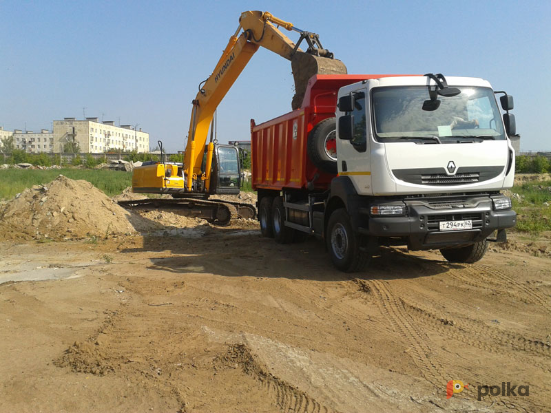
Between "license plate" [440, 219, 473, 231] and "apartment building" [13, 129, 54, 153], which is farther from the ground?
"apartment building" [13, 129, 54, 153]

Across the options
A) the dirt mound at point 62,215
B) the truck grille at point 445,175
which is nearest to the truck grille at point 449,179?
the truck grille at point 445,175

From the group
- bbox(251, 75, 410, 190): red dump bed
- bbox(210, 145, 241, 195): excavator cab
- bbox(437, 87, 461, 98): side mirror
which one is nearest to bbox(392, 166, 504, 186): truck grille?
bbox(437, 87, 461, 98): side mirror

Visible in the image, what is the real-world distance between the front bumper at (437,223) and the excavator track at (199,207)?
859 centimetres

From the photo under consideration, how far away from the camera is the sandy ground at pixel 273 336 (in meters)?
3.54

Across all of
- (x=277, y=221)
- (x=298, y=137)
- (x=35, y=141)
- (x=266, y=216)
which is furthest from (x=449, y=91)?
(x=35, y=141)

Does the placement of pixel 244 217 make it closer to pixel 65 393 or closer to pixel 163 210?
pixel 163 210

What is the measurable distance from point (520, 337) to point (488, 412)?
1.64 meters

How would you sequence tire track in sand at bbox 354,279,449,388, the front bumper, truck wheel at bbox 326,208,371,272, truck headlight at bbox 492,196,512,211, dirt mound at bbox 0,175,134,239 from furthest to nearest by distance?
dirt mound at bbox 0,175,134,239 < truck wheel at bbox 326,208,371,272 < truck headlight at bbox 492,196,512,211 < the front bumper < tire track in sand at bbox 354,279,449,388

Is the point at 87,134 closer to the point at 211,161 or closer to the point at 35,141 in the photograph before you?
the point at 35,141

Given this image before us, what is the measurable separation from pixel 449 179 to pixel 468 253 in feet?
5.93

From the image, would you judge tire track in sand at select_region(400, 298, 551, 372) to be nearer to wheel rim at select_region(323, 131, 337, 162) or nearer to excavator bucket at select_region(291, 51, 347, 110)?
wheel rim at select_region(323, 131, 337, 162)

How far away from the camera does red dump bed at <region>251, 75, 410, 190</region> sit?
27.8 feet

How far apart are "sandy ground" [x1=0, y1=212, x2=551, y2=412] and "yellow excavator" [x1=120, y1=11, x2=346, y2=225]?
18.9 ft

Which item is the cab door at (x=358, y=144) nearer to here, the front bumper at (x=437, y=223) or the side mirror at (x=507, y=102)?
the front bumper at (x=437, y=223)
